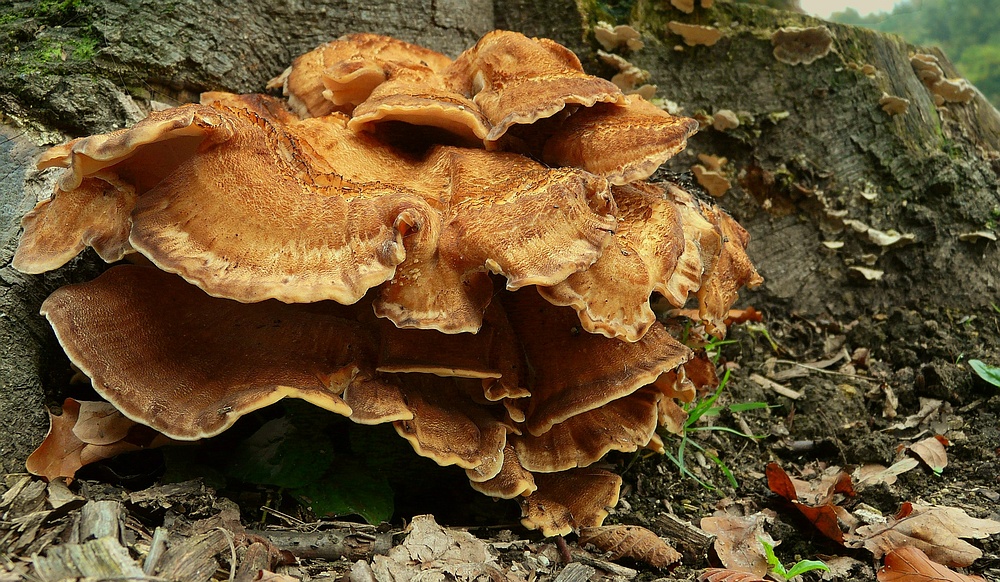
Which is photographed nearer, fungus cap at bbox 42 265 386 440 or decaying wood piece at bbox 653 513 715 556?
fungus cap at bbox 42 265 386 440

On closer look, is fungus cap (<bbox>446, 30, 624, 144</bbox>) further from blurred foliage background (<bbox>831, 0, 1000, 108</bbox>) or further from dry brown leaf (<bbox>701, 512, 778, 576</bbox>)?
blurred foliage background (<bbox>831, 0, 1000, 108</bbox>)

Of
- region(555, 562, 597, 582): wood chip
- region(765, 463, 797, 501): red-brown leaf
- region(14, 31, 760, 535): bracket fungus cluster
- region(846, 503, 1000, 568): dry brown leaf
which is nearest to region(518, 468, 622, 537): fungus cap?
region(14, 31, 760, 535): bracket fungus cluster

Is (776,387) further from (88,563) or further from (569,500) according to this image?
(88,563)

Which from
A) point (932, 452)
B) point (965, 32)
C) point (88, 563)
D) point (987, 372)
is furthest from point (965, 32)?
point (88, 563)

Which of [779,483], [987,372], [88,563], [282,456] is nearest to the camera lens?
[88,563]

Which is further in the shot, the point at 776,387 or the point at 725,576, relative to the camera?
the point at 776,387

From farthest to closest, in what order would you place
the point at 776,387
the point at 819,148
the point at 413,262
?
the point at 819,148 → the point at 776,387 → the point at 413,262

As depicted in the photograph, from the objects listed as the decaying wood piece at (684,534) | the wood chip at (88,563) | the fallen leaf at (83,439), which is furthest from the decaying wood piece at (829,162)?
the wood chip at (88,563)
